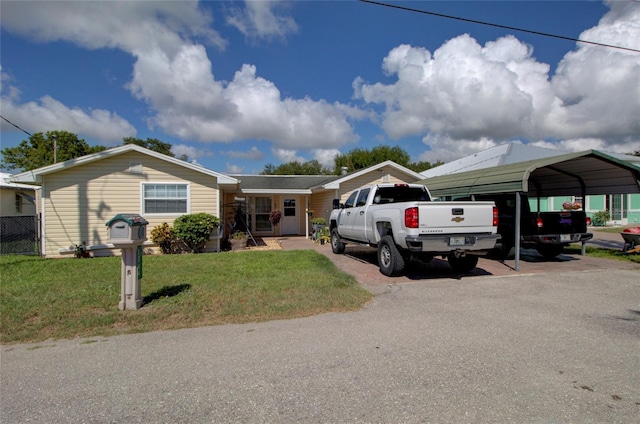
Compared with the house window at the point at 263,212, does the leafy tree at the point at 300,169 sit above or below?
above

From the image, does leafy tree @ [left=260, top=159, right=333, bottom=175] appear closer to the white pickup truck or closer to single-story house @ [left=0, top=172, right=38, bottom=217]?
single-story house @ [left=0, top=172, right=38, bottom=217]

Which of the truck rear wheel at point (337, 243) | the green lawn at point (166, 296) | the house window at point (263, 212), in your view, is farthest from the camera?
the house window at point (263, 212)

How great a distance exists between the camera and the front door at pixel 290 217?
19188 millimetres

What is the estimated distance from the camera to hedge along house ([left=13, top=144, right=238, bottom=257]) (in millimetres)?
11867

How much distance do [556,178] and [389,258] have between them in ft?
25.4

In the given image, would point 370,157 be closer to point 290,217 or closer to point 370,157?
point 370,157

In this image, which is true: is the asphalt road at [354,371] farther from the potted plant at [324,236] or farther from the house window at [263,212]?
the house window at [263,212]

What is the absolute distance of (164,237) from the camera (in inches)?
485

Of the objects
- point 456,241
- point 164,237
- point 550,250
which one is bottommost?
point 550,250

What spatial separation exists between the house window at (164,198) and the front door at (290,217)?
6853 mm

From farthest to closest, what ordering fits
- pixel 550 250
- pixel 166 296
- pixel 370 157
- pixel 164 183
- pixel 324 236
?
pixel 370 157 < pixel 324 236 < pixel 164 183 < pixel 550 250 < pixel 166 296

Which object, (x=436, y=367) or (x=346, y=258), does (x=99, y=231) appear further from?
(x=436, y=367)

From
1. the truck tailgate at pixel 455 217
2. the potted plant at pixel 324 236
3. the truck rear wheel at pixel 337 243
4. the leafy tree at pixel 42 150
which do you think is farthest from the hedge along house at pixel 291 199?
the leafy tree at pixel 42 150

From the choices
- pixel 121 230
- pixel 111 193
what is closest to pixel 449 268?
pixel 121 230
